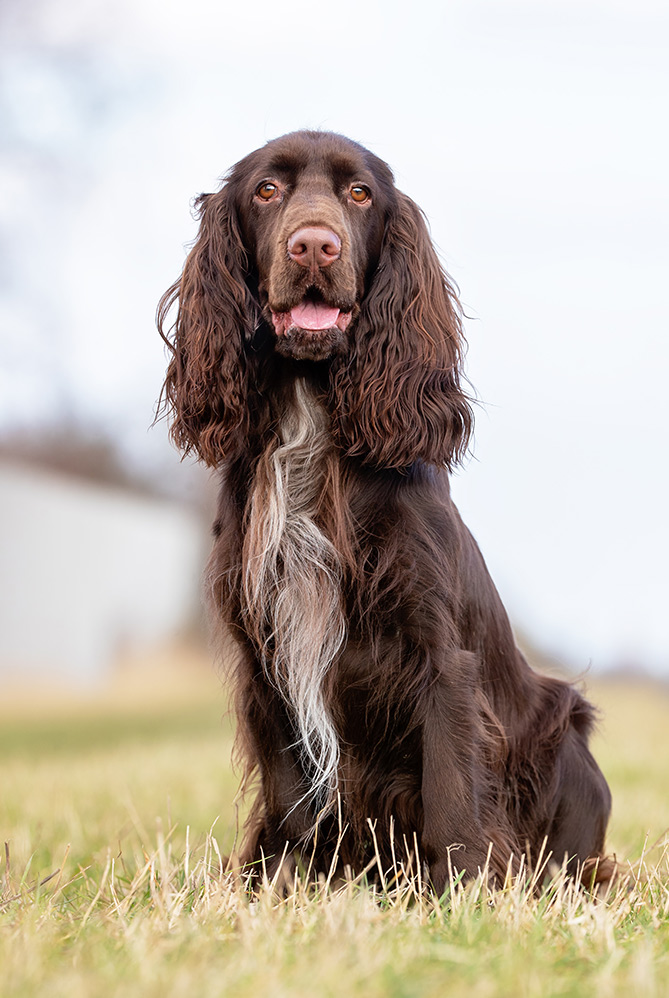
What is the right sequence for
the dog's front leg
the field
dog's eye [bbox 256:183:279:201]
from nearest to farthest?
1. the field
2. the dog's front leg
3. dog's eye [bbox 256:183:279:201]

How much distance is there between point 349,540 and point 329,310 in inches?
23.4

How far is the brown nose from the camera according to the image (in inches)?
111

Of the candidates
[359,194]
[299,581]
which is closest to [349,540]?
[299,581]

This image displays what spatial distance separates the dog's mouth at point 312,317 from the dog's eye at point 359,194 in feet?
1.16

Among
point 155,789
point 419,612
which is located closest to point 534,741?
point 419,612

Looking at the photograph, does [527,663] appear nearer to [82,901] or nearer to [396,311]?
[396,311]

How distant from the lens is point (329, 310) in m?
2.96

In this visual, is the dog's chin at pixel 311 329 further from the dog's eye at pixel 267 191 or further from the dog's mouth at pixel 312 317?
the dog's eye at pixel 267 191

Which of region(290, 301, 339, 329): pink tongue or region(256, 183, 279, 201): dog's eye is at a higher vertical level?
region(256, 183, 279, 201): dog's eye

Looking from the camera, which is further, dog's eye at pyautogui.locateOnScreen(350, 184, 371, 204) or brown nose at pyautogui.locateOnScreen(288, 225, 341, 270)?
dog's eye at pyautogui.locateOnScreen(350, 184, 371, 204)

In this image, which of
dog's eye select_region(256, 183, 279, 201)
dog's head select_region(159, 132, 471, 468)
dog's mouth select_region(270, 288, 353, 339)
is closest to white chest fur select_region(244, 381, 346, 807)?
dog's head select_region(159, 132, 471, 468)

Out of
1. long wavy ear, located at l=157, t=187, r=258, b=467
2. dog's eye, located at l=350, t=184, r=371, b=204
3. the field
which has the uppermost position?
dog's eye, located at l=350, t=184, r=371, b=204

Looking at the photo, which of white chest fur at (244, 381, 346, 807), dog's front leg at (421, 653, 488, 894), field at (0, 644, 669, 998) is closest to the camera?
field at (0, 644, 669, 998)

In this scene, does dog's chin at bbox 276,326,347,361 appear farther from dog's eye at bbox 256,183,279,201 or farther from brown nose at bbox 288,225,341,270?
dog's eye at bbox 256,183,279,201
